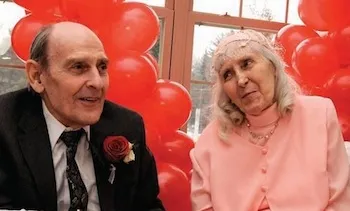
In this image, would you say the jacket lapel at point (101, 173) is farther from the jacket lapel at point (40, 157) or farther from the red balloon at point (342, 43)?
the red balloon at point (342, 43)

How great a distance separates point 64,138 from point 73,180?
0.53ft

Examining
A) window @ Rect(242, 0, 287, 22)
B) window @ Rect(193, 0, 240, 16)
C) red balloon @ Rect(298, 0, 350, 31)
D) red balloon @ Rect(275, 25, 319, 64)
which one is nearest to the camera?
red balloon @ Rect(298, 0, 350, 31)

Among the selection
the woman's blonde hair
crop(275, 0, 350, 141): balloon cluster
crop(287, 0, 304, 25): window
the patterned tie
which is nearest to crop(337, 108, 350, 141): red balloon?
crop(275, 0, 350, 141): balloon cluster

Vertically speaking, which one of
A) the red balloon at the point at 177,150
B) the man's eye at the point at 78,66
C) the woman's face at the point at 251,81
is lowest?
the red balloon at the point at 177,150

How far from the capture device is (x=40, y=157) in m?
1.98

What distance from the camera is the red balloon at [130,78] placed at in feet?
8.36

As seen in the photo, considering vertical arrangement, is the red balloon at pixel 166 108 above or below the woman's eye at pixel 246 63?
below

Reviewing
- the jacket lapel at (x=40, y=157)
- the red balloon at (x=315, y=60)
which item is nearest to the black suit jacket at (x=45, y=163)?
the jacket lapel at (x=40, y=157)

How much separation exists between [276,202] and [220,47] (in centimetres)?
66

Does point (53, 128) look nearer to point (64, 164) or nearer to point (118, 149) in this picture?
point (64, 164)

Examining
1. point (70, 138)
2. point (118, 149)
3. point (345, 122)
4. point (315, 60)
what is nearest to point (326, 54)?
point (315, 60)

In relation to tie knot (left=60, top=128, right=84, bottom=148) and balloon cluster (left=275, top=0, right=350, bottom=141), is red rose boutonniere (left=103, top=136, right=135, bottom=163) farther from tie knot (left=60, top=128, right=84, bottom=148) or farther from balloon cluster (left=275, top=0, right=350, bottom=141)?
balloon cluster (left=275, top=0, right=350, bottom=141)

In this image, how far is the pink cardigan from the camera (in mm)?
2156

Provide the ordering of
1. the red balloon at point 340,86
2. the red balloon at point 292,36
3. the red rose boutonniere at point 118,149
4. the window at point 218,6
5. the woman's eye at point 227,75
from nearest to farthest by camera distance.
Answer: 1. the red rose boutonniere at point 118,149
2. the woman's eye at point 227,75
3. the red balloon at point 340,86
4. the red balloon at point 292,36
5. the window at point 218,6
